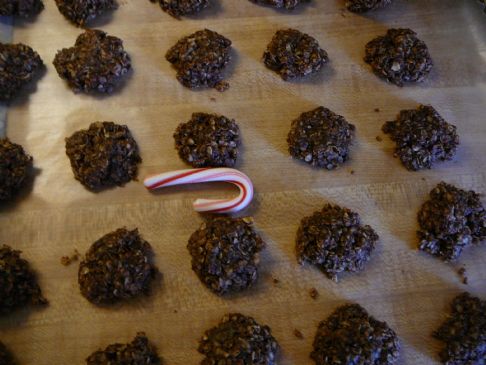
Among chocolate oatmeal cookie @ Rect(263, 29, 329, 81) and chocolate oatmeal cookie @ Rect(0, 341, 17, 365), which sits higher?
chocolate oatmeal cookie @ Rect(263, 29, 329, 81)

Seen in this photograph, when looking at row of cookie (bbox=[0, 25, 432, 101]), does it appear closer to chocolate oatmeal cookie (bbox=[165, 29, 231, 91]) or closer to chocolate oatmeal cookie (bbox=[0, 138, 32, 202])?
chocolate oatmeal cookie (bbox=[165, 29, 231, 91])

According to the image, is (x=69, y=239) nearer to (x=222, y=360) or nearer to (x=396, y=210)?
(x=222, y=360)

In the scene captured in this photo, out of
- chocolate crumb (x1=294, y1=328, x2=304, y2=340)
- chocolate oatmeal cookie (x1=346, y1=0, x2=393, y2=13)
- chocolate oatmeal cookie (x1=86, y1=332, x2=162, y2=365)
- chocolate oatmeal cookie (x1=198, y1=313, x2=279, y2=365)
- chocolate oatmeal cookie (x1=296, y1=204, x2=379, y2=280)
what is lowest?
chocolate oatmeal cookie (x1=86, y1=332, x2=162, y2=365)

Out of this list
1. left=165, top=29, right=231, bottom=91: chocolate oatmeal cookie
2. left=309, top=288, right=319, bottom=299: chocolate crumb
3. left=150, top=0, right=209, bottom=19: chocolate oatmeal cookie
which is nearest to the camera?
left=309, top=288, right=319, bottom=299: chocolate crumb

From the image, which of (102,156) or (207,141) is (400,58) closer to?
(207,141)

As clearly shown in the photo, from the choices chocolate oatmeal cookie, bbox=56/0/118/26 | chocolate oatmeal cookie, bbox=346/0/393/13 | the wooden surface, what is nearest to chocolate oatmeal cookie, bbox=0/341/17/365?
the wooden surface

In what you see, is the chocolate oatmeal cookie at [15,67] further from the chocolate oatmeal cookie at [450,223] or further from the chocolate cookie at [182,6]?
the chocolate oatmeal cookie at [450,223]
